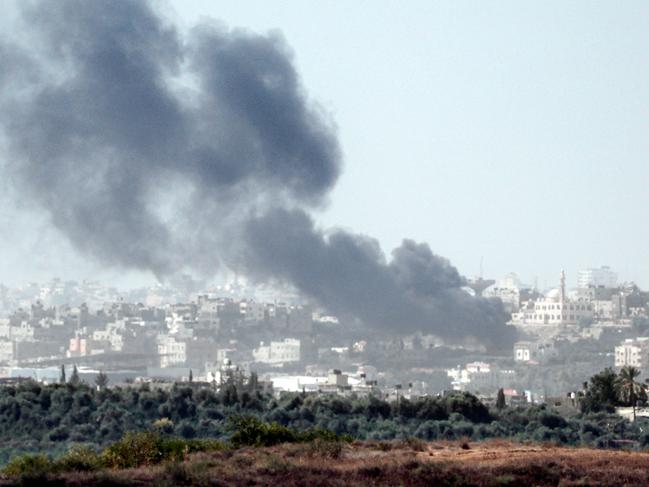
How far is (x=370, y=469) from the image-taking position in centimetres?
3088

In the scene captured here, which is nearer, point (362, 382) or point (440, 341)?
point (362, 382)

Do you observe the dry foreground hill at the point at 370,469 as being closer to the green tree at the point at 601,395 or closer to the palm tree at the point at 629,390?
the green tree at the point at 601,395

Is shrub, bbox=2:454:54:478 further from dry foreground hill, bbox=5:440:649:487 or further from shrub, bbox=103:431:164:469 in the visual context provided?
shrub, bbox=103:431:164:469

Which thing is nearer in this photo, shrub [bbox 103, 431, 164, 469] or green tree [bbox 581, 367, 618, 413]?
shrub [bbox 103, 431, 164, 469]

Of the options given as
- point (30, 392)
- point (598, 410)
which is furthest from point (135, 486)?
point (598, 410)

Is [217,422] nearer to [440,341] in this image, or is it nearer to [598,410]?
[598,410]

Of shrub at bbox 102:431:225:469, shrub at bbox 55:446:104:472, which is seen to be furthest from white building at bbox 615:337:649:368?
shrub at bbox 55:446:104:472

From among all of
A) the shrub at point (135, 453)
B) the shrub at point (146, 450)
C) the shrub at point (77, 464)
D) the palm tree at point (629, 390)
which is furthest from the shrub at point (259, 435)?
the palm tree at point (629, 390)

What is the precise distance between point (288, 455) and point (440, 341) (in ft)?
537

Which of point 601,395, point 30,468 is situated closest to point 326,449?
point 30,468

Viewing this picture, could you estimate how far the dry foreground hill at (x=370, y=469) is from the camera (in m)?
29.4

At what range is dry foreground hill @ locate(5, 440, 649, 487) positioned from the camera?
29438 millimetres

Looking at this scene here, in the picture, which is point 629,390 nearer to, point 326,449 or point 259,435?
point 259,435

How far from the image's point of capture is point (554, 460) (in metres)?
32.7
